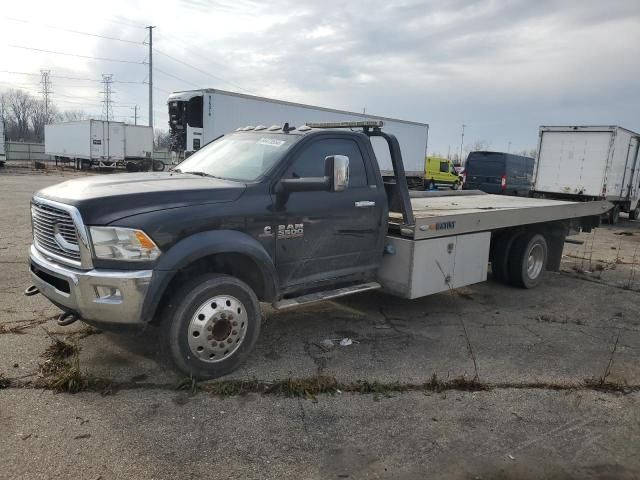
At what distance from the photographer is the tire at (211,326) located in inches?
160

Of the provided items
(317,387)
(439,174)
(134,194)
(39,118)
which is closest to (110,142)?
(439,174)

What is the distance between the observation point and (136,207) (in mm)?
3902

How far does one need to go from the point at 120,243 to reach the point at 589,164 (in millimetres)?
18317

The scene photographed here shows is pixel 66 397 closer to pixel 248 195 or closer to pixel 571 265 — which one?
pixel 248 195

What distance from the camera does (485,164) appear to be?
2367 centimetres

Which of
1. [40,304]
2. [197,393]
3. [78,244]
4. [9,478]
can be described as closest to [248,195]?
[78,244]

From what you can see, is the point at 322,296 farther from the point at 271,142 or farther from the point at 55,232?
the point at 55,232

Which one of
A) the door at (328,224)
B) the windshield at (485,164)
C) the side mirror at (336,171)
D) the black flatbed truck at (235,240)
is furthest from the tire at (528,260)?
the windshield at (485,164)

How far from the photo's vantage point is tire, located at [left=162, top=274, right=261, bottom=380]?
4.05 m

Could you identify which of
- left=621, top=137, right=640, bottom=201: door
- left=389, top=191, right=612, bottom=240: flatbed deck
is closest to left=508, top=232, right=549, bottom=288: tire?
left=389, top=191, right=612, bottom=240: flatbed deck

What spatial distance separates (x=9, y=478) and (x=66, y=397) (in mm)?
988

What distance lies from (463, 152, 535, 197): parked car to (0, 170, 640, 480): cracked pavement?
17.7 metres

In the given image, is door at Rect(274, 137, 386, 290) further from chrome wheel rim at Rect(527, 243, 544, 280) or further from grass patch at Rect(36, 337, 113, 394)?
chrome wheel rim at Rect(527, 243, 544, 280)

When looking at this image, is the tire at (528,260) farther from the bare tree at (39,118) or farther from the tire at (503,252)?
the bare tree at (39,118)
